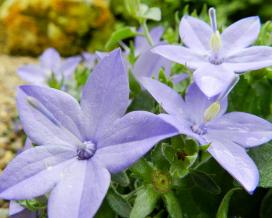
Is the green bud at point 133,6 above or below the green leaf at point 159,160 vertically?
above

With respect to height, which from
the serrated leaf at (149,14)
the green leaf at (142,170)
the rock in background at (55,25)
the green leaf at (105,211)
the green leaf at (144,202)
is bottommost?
the rock in background at (55,25)

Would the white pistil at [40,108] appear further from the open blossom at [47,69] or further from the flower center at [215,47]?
the open blossom at [47,69]

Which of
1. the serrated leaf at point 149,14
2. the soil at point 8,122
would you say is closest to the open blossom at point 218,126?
the serrated leaf at point 149,14

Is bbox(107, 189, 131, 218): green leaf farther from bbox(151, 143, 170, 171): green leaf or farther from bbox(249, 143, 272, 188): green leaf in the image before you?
bbox(249, 143, 272, 188): green leaf

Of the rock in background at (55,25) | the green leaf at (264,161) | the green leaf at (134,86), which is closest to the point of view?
the green leaf at (264,161)

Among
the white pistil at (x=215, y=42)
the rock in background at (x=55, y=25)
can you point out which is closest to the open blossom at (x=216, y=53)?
the white pistil at (x=215, y=42)

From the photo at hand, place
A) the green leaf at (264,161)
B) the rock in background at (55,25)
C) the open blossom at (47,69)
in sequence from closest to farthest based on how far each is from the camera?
the green leaf at (264,161) → the open blossom at (47,69) → the rock in background at (55,25)

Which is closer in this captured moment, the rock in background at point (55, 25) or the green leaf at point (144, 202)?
the green leaf at point (144, 202)
